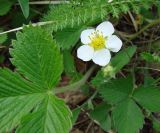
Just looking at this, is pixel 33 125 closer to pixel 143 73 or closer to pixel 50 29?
pixel 50 29

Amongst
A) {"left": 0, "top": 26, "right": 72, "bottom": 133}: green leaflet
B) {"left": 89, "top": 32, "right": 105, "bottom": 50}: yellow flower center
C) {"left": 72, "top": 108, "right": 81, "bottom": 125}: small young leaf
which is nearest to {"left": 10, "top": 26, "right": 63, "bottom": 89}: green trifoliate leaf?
{"left": 0, "top": 26, "right": 72, "bottom": 133}: green leaflet

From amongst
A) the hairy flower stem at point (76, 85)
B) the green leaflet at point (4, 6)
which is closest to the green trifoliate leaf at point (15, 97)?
the hairy flower stem at point (76, 85)

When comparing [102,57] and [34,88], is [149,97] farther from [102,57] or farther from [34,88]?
[34,88]

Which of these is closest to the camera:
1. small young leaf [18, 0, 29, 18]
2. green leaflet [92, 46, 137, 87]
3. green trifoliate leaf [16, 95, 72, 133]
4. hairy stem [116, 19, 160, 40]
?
green trifoliate leaf [16, 95, 72, 133]

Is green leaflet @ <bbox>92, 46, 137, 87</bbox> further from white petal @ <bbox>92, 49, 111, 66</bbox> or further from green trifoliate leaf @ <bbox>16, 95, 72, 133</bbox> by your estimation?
green trifoliate leaf @ <bbox>16, 95, 72, 133</bbox>

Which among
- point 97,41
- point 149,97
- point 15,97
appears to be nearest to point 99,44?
point 97,41

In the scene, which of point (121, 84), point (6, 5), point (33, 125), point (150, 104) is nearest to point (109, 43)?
point (121, 84)

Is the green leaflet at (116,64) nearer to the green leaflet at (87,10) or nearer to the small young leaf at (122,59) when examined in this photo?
the small young leaf at (122,59)
